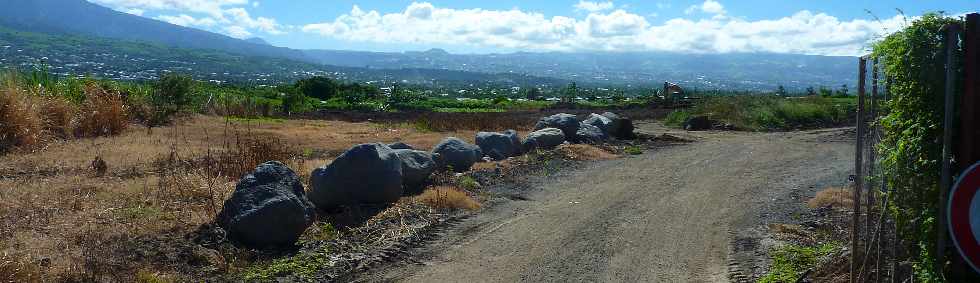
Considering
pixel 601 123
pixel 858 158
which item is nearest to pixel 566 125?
pixel 601 123

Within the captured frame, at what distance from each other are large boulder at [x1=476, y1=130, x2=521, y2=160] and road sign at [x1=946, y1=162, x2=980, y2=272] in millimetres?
10813

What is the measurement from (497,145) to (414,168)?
14.3 ft

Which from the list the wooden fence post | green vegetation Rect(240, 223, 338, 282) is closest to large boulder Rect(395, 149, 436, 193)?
green vegetation Rect(240, 223, 338, 282)

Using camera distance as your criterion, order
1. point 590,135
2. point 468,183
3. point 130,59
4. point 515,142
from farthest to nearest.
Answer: point 130,59 → point 590,135 → point 515,142 → point 468,183

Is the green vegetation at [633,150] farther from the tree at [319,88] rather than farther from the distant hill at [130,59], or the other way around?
the distant hill at [130,59]

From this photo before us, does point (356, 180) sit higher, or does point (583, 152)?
point (356, 180)

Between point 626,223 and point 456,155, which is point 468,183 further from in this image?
point 626,223

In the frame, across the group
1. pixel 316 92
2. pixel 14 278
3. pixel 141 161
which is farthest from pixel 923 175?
pixel 316 92

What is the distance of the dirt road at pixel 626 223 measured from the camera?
718 centimetres

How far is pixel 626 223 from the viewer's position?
9.17 metres

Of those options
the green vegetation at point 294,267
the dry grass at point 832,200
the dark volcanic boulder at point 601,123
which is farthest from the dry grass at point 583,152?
the green vegetation at point 294,267

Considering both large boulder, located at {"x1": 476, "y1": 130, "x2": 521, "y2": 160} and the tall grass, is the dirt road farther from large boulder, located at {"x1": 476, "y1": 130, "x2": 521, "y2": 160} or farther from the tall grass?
the tall grass

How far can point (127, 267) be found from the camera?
250 inches

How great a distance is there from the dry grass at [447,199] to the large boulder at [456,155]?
2.13 meters
